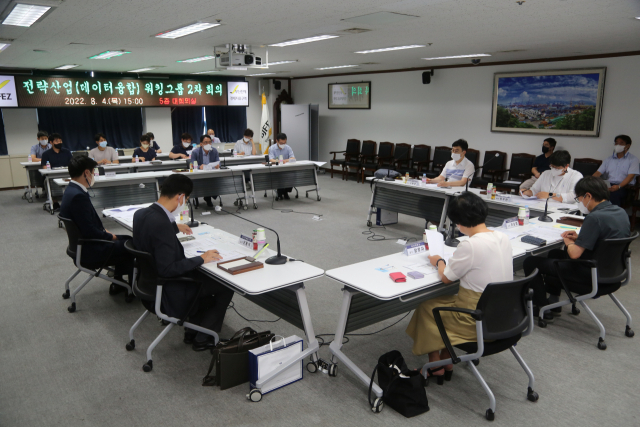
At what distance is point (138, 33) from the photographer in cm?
497

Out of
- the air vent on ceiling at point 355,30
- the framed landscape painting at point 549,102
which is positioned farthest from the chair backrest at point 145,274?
the framed landscape painting at point 549,102

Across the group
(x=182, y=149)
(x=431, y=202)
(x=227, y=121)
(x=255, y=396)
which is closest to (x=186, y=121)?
(x=227, y=121)

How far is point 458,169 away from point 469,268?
12.3 ft

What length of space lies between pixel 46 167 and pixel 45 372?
589 centimetres

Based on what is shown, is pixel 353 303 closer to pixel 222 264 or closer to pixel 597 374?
pixel 222 264

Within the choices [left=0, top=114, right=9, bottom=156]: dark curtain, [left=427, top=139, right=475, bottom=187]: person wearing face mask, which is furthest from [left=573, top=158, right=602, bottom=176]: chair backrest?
[left=0, top=114, right=9, bottom=156]: dark curtain

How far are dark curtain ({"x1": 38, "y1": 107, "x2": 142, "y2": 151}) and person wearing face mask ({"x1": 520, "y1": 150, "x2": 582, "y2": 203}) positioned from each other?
9087 mm

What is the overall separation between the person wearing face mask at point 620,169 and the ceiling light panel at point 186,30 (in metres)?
5.37

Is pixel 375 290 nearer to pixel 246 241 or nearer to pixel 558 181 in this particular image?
pixel 246 241

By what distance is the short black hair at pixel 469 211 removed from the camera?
7.97 ft

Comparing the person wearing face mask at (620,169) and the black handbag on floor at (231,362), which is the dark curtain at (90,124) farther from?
the person wearing face mask at (620,169)

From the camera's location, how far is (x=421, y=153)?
948cm

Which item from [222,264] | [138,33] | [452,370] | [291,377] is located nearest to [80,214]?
[222,264]

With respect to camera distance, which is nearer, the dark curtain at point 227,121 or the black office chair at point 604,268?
the black office chair at point 604,268
